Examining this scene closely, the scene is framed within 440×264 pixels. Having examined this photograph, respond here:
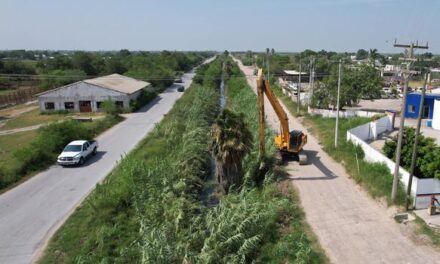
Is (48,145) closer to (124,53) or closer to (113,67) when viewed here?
(113,67)

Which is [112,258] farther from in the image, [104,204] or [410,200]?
[410,200]

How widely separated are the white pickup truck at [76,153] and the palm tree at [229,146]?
1027 cm

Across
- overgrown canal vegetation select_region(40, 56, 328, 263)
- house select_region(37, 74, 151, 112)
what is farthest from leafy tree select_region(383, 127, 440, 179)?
house select_region(37, 74, 151, 112)

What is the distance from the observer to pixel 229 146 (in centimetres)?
1806

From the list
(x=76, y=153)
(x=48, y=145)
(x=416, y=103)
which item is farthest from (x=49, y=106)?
(x=416, y=103)

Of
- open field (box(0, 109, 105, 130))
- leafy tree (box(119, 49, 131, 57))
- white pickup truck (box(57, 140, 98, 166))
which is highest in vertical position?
leafy tree (box(119, 49, 131, 57))

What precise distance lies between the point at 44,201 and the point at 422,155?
62.1 feet

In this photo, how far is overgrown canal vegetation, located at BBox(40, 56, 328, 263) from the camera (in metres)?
12.9

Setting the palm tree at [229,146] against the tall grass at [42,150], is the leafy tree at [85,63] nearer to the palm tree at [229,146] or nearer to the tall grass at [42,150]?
the tall grass at [42,150]

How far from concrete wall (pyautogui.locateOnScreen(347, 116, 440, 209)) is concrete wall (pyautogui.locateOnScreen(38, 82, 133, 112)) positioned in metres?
28.0

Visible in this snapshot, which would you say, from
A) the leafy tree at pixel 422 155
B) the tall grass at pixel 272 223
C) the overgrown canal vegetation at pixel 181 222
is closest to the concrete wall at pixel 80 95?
the overgrown canal vegetation at pixel 181 222

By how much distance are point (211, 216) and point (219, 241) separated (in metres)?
1.67

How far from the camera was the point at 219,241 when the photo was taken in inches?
523

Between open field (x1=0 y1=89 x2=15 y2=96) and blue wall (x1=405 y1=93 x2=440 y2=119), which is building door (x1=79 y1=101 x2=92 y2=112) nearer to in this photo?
open field (x1=0 y1=89 x2=15 y2=96)
